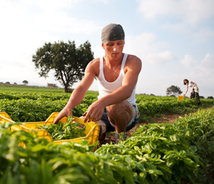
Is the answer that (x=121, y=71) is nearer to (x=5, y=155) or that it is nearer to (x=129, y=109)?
(x=129, y=109)

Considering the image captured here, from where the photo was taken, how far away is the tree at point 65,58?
2967 centimetres

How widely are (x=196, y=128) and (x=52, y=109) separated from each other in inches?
143

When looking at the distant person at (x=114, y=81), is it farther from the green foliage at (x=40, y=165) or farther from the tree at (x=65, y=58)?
the tree at (x=65, y=58)

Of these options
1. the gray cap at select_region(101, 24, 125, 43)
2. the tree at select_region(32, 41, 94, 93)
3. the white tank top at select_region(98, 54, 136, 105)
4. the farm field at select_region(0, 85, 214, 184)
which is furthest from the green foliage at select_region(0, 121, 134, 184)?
the tree at select_region(32, 41, 94, 93)

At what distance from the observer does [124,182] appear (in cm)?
124

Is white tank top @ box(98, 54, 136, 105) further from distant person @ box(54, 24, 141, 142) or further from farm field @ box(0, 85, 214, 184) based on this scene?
farm field @ box(0, 85, 214, 184)

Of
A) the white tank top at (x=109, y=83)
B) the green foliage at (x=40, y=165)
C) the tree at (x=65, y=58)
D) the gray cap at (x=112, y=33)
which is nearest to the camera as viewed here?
the green foliage at (x=40, y=165)

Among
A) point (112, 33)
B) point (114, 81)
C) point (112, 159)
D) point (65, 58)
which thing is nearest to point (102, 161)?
point (112, 159)

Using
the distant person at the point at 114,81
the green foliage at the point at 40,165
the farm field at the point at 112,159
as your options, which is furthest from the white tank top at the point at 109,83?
the green foliage at the point at 40,165

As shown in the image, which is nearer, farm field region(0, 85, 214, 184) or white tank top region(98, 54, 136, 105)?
farm field region(0, 85, 214, 184)

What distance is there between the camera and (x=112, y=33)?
2.60 m

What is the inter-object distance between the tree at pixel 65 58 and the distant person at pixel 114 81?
27.4 metres

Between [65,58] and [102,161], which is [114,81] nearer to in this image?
[102,161]

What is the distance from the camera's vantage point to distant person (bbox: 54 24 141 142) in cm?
232
